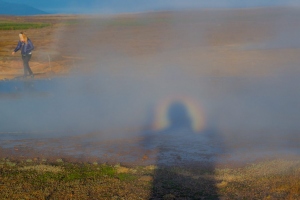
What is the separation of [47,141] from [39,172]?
1818 millimetres

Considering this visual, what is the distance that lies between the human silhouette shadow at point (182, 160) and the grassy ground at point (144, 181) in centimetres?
1

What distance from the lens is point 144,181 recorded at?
5.93 meters

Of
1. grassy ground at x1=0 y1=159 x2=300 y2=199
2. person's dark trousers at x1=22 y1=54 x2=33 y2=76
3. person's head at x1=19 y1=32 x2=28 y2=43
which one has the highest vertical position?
person's head at x1=19 y1=32 x2=28 y2=43

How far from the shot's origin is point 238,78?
46.3ft

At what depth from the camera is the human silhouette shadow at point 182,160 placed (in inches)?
219

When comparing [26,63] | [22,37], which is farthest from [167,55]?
[22,37]

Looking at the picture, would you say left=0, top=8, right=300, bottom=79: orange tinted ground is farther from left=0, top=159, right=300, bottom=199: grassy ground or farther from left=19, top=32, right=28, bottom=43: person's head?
left=0, top=159, right=300, bottom=199: grassy ground

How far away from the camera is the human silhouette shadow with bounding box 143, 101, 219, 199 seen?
557 cm

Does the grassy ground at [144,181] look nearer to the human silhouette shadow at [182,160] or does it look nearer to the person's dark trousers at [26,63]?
the human silhouette shadow at [182,160]

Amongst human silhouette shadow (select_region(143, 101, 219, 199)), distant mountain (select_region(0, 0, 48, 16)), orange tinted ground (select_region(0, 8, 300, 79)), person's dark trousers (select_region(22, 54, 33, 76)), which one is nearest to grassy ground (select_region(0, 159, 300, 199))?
human silhouette shadow (select_region(143, 101, 219, 199))

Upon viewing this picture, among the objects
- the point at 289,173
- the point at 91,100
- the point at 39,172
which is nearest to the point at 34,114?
the point at 91,100

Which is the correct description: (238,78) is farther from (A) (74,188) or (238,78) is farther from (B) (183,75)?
(A) (74,188)

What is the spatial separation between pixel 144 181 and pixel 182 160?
124 cm

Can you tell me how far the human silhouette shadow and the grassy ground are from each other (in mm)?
11
